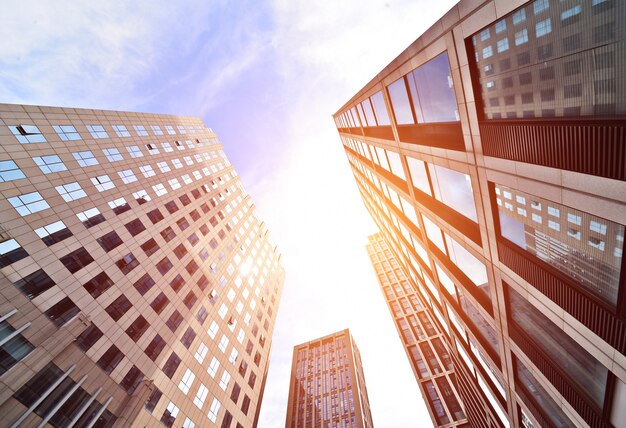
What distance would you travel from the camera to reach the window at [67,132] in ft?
88.4

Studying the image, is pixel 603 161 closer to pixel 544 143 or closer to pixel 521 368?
pixel 544 143

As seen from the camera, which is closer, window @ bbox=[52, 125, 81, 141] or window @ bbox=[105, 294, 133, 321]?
window @ bbox=[105, 294, 133, 321]

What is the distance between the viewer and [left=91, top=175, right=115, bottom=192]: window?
28208mm

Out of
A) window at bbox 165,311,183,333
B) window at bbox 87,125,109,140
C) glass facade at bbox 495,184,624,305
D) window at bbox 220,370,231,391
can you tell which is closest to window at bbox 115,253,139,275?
window at bbox 165,311,183,333

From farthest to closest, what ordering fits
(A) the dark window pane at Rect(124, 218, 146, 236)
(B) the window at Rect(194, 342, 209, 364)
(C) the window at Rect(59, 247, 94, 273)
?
(A) the dark window pane at Rect(124, 218, 146, 236) < (B) the window at Rect(194, 342, 209, 364) < (C) the window at Rect(59, 247, 94, 273)

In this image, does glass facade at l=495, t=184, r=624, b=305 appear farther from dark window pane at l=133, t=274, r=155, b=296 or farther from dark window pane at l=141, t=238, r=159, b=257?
dark window pane at l=141, t=238, r=159, b=257

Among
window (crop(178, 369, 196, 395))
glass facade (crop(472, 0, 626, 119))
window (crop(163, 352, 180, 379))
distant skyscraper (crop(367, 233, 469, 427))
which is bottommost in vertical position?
distant skyscraper (crop(367, 233, 469, 427))

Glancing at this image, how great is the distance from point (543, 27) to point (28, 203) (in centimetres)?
3391

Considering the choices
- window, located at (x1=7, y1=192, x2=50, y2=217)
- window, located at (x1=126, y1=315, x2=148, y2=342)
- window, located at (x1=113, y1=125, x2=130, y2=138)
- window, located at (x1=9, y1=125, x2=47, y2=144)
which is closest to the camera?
window, located at (x1=7, y1=192, x2=50, y2=217)

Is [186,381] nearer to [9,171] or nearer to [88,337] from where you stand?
[88,337]

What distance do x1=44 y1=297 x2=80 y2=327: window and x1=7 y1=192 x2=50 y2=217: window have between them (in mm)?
8012

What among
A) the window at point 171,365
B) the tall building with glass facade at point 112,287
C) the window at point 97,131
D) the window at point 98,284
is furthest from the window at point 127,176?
the window at point 171,365

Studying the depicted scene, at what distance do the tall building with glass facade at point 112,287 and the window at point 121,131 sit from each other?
0.17 m

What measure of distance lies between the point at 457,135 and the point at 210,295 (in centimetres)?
3561
